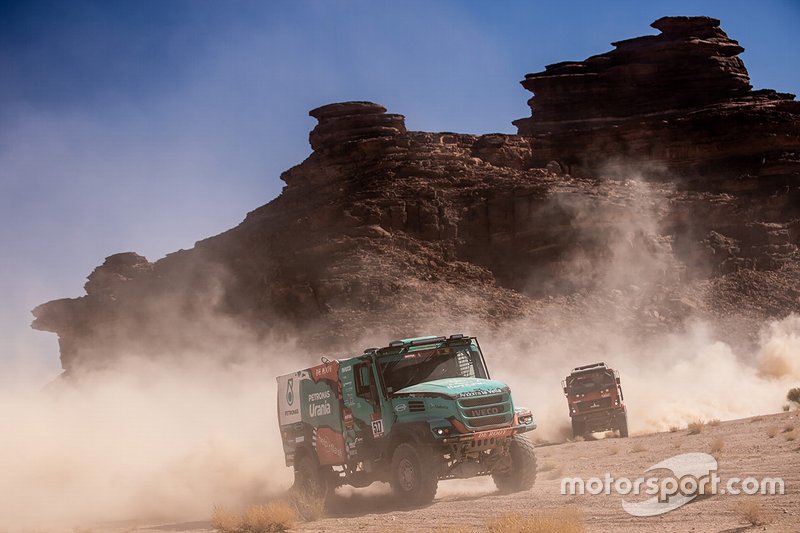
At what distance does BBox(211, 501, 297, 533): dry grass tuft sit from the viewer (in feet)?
49.7

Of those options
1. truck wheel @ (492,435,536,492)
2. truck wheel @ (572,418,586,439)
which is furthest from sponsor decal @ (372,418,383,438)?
truck wheel @ (572,418,586,439)

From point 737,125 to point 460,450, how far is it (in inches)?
2561

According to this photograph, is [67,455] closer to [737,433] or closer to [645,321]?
[737,433]

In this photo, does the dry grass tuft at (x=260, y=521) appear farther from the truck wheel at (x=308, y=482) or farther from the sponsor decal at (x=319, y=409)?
the sponsor decal at (x=319, y=409)

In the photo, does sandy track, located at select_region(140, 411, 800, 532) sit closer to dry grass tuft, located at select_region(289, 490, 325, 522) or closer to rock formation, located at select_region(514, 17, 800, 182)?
dry grass tuft, located at select_region(289, 490, 325, 522)

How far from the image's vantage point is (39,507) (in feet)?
77.5

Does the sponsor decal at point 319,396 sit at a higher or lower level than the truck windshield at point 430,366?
lower

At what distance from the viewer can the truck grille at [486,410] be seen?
1644cm

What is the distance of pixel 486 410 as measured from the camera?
16781 millimetres

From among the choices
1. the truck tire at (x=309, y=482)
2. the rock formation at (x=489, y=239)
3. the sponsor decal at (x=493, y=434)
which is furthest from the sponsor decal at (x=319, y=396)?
the rock formation at (x=489, y=239)

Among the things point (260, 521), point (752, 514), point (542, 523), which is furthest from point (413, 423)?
point (752, 514)

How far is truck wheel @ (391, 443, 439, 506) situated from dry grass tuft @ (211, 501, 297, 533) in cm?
216
